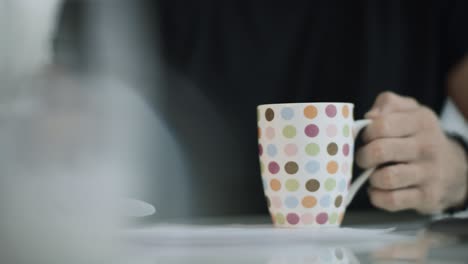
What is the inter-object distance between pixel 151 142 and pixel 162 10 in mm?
232

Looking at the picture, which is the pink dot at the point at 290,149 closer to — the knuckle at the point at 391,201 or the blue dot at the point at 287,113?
the blue dot at the point at 287,113

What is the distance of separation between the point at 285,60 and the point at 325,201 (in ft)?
1.61

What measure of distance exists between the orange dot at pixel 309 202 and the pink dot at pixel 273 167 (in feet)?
0.12

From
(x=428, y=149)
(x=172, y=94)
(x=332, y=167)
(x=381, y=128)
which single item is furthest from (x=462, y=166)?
(x=172, y=94)


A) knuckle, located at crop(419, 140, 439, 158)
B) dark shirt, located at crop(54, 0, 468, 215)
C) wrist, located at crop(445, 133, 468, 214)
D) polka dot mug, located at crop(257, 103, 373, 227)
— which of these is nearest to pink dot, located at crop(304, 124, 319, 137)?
polka dot mug, located at crop(257, 103, 373, 227)

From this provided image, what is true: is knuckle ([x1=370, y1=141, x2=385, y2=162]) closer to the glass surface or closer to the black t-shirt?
the glass surface

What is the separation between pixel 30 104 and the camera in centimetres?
116

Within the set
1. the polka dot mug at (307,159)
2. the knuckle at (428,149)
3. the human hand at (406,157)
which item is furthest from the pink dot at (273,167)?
the knuckle at (428,149)

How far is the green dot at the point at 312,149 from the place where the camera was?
1.85 ft

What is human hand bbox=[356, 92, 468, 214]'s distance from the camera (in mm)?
659

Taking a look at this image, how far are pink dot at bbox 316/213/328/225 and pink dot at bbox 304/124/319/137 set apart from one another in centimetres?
7

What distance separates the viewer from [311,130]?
1.85 feet

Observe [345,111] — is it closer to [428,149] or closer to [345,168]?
[345,168]

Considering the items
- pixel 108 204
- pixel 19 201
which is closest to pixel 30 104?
pixel 19 201
